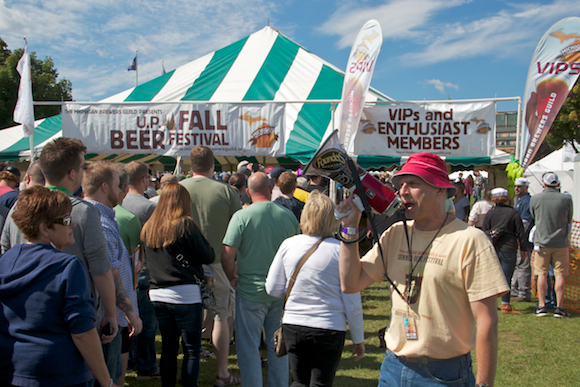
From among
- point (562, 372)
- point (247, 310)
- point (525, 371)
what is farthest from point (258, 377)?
point (562, 372)

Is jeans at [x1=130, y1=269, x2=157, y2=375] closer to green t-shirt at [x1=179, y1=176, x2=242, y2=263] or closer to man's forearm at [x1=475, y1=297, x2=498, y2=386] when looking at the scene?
green t-shirt at [x1=179, y1=176, x2=242, y2=263]

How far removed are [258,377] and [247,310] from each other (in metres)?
0.51

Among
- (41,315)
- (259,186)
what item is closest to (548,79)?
(259,186)

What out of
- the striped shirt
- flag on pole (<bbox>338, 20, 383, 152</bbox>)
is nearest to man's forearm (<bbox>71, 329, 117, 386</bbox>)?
the striped shirt

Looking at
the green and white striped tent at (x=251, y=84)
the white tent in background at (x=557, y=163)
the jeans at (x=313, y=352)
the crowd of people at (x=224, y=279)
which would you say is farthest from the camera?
the white tent in background at (x=557, y=163)

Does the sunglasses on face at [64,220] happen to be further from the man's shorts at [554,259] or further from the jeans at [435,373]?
the man's shorts at [554,259]

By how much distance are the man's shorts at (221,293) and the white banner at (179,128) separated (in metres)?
4.28

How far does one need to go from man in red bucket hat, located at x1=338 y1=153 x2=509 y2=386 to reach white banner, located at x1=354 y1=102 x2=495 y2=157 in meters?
5.93

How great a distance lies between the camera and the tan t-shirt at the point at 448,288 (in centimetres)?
169

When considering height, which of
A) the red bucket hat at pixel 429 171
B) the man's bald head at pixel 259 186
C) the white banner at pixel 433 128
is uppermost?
the white banner at pixel 433 128

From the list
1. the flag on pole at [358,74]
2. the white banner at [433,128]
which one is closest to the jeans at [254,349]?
the flag on pole at [358,74]

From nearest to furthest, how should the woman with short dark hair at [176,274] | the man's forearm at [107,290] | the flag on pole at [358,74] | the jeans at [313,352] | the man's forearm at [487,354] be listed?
the man's forearm at [487,354]
the man's forearm at [107,290]
the jeans at [313,352]
the woman with short dark hair at [176,274]
the flag on pole at [358,74]

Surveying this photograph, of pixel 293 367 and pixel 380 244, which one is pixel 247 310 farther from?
pixel 380 244

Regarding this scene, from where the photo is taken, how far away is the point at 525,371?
4.28 meters
